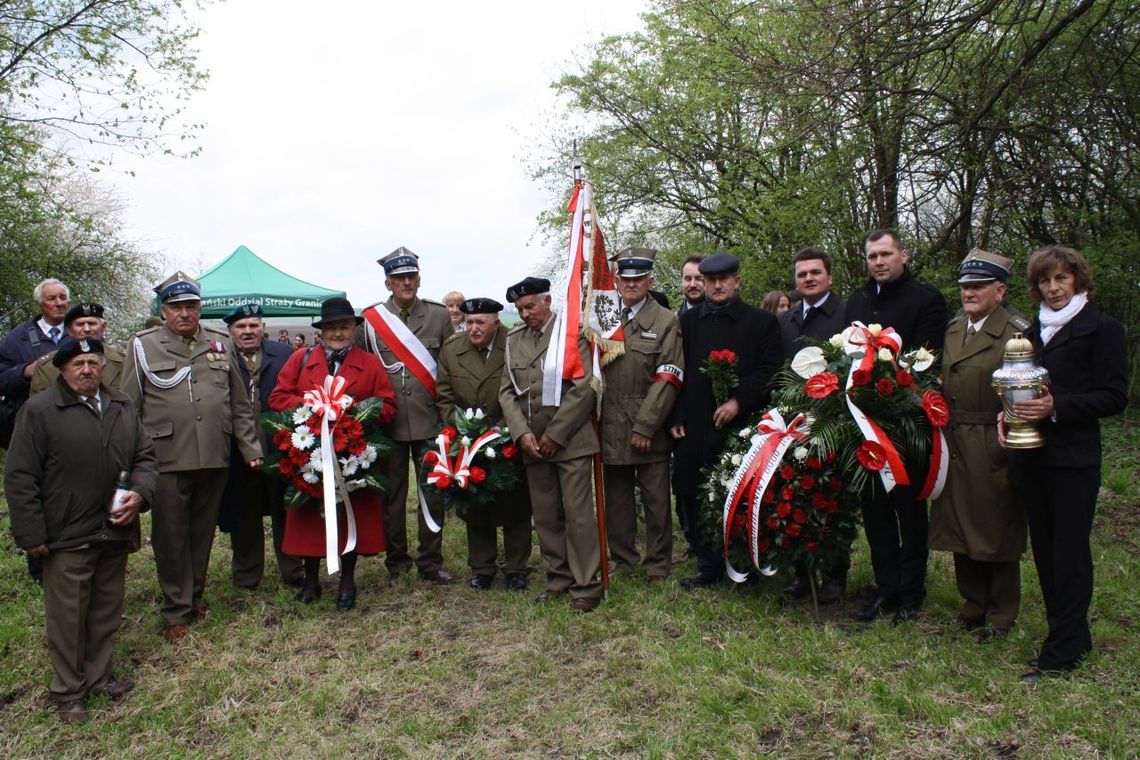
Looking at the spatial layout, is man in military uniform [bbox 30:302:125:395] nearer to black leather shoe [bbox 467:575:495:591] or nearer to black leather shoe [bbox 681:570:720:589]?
black leather shoe [bbox 467:575:495:591]

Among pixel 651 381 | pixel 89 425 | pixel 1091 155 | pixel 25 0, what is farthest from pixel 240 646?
pixel 25 0

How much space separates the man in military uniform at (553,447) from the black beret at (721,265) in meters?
0.92

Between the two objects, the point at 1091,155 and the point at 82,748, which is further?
the point at 1091,155

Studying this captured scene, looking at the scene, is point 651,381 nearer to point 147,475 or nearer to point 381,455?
point 381,455

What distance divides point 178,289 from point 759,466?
362 centimetres

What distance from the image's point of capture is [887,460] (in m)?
4.30

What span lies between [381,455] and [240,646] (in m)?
1.38

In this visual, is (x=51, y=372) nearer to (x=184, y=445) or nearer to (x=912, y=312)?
(x=184, y=445)

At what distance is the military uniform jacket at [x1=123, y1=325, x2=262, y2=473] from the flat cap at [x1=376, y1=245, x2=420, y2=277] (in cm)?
128

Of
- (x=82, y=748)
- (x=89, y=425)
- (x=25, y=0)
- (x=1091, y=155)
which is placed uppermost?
(x=25, y=0)

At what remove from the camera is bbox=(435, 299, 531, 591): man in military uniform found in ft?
18.9

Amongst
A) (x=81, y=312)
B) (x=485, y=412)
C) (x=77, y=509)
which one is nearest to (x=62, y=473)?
(x=77, y=509)

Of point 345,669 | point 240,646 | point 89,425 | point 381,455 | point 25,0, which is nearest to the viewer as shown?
point 89,425

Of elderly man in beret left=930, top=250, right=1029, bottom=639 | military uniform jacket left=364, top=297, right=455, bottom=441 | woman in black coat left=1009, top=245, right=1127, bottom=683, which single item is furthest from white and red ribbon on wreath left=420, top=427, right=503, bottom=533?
woman in black coat left=1009, top=245, right=1127, bottom=683
